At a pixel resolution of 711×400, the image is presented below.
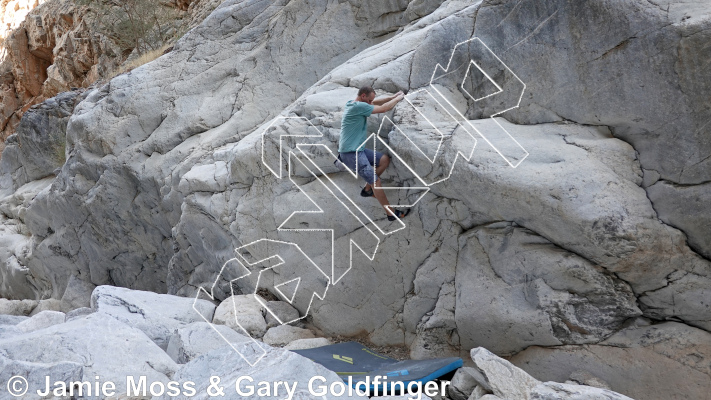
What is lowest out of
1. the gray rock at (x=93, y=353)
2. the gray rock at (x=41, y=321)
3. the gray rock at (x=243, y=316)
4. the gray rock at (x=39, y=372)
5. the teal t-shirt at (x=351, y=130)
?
the gray rock at (x=243, y=316)

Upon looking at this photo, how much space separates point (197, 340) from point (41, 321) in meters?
2.68

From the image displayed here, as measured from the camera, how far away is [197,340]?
497 cm

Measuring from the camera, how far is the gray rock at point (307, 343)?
5578 mm

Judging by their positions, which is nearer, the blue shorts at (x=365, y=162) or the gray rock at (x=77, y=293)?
the blue shorts at (x=365, y=162)

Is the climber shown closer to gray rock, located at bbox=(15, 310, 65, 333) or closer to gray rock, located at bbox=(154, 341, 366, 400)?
gray rock, located at bbox=(154, 341, 366, 400)

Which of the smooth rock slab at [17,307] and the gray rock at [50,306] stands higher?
the smooth rock slab at [17,307]

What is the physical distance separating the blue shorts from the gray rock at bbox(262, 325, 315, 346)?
192 cm

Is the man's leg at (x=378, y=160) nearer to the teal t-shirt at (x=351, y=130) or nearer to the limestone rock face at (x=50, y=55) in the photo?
the teal t-shirt at (x=351, y=130)

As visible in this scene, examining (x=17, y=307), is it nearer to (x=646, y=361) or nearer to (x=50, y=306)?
(x=50, y=306)

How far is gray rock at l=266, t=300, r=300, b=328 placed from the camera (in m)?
6.21

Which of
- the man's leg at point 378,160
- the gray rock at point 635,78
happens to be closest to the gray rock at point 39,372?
the man's leg at point 378,160

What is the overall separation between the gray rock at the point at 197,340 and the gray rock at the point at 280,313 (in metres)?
0.94

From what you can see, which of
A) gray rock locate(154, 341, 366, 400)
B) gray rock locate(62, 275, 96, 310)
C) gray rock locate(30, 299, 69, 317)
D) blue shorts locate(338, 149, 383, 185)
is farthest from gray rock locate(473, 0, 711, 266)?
gray rock locate(30, 299, 69, 317)

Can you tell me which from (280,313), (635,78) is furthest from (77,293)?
(635,78)
